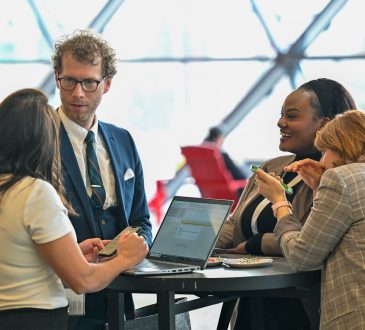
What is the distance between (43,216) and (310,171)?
41.6 inches

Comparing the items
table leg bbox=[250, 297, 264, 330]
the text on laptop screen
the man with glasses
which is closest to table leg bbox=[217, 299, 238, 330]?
table leg bbox=[250, 297, 264, 330]

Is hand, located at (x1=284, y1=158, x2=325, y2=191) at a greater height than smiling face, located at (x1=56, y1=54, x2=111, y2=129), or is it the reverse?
smiling face, located at (x1=56, y1=54, x2=111, y2=129)

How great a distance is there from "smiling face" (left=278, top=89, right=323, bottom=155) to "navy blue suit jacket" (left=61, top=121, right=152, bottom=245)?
55 cm

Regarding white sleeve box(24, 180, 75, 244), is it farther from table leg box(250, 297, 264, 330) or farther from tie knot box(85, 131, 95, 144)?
table leg box(250, 297, 264, 330)

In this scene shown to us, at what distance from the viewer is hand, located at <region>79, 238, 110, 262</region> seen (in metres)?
2.80

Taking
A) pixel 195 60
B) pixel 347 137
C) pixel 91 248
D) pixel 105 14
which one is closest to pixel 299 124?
pixel 347 137

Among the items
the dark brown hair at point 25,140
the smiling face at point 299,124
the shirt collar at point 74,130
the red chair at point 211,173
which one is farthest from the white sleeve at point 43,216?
the red chair at point 211,173

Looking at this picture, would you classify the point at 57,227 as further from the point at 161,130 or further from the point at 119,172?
the point at 161,130

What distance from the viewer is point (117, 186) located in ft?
10.3

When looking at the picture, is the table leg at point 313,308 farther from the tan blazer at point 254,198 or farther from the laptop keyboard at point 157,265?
the laptop keyboard at point 157,265

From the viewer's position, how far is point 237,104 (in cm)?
983

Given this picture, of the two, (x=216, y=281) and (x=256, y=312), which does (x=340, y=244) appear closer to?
(x=216, y=281)

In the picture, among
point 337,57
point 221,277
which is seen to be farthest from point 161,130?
point 221,277

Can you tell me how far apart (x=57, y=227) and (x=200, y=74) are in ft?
26.5
